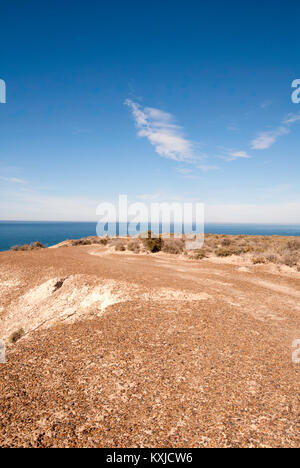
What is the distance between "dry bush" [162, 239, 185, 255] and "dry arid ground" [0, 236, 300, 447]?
1435 cm

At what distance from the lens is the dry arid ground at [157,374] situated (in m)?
3.31

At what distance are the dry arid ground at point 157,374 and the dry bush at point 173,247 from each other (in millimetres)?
14346

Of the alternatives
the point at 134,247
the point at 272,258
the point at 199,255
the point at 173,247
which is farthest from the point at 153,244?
the point at 272,258

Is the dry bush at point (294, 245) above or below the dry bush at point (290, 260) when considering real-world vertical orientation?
above

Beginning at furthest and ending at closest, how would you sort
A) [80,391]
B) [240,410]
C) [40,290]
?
[40,290] → [80,391] → [240,410]

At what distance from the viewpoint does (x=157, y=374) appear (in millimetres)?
4574

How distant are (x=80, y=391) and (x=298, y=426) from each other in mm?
3557

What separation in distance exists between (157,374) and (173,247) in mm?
20378

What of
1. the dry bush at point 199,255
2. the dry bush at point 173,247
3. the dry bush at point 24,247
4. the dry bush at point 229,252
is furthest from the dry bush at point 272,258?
the dry bush at point 24,247

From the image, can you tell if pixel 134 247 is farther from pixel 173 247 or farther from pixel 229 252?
pixel 229 252

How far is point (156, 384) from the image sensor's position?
429 cm

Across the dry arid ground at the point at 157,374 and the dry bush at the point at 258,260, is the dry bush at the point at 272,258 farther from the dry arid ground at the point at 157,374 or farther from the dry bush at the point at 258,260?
the dry arid ground at the point at 157,374
